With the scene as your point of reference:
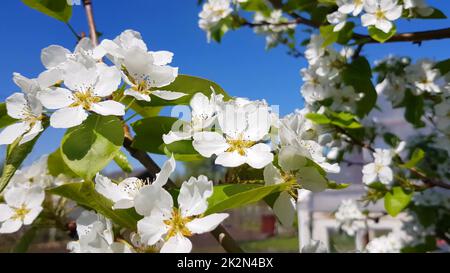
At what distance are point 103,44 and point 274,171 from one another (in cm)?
29

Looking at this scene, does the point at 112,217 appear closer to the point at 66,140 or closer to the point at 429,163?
the point at 66,140

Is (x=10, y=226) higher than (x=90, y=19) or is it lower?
lower

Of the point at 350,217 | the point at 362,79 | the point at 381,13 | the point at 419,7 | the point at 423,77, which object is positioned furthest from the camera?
the point at 350,217

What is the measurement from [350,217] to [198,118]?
228 cm

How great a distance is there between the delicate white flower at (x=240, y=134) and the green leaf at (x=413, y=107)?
1311 mm

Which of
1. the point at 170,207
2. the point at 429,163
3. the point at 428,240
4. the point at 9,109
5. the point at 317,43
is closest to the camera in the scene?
the point at 170,207

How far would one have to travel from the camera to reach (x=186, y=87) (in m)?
0.72

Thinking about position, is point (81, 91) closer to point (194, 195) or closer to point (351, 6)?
point (194, 195)

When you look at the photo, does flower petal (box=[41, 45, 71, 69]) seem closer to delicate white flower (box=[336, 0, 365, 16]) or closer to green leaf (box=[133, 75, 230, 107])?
green leaf (box=[133, 75, 230, 107])

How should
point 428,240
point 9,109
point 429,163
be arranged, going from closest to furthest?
point 9,109 → point 428,240 → point 429,163

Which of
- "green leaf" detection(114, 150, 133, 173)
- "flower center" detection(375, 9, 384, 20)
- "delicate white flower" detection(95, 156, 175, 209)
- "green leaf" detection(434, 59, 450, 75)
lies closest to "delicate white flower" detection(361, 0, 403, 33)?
"flower center" detection(375, 9, 384, 20)

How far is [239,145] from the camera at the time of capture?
628mm

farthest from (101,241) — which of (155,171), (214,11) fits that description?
(214,11)
